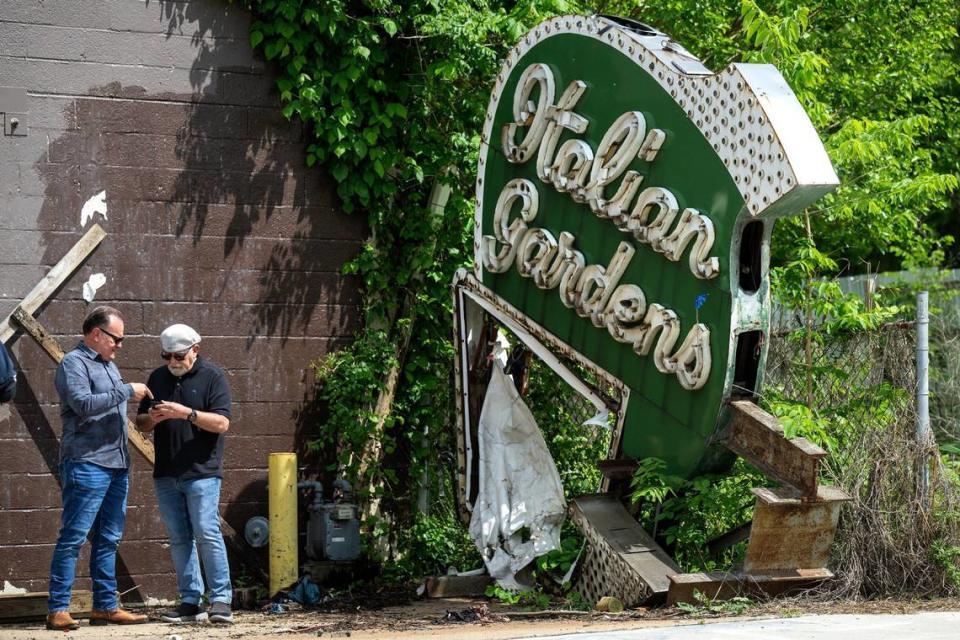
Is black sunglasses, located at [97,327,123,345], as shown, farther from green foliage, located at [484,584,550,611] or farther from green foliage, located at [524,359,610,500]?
green foliage, located at [524,359,610,500]

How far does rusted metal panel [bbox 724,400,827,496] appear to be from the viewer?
20.0 ft

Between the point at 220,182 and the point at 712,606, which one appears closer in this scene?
the point at 712,606

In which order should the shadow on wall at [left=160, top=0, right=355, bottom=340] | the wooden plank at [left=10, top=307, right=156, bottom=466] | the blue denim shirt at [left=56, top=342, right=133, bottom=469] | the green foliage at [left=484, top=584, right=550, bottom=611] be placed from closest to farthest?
the blue denim shirt at [left=56, top=342, right=133, bottom=469] → the green foliage at [left=484, top=584, right=550, bottom=611] → the wooden plank at [left=10, top=307, right=156, bottom=466] → the shadow on wall at [left=160, top=0, right=355, bottom=340]

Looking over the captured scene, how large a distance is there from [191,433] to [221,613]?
111 centimetres

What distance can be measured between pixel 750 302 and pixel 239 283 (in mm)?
4076

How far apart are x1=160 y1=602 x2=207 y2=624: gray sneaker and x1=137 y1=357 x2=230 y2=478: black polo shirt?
2.83ft

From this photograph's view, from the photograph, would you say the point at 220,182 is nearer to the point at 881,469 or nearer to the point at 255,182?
the point at 255,182

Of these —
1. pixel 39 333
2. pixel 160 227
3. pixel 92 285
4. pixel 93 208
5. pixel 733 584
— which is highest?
pixel 93 208

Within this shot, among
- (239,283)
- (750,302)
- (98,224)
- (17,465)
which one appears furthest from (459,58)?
(17,465)

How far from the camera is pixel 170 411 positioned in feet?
23.2

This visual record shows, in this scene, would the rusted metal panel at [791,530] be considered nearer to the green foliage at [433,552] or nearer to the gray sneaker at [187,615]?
the green foliage at [433,552]

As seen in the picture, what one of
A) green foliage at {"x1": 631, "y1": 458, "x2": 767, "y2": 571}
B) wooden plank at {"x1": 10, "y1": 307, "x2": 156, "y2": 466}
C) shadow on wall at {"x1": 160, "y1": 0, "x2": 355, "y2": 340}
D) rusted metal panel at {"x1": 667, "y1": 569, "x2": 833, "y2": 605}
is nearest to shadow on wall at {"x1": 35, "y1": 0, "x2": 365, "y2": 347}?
shadow on wall at {"x1": 160, "y1": 0, "x2": 355, "y2": 340}

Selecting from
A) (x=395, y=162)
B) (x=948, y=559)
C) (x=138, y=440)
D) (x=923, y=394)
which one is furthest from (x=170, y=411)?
(x=948, y=559)

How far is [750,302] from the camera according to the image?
6262 mm
